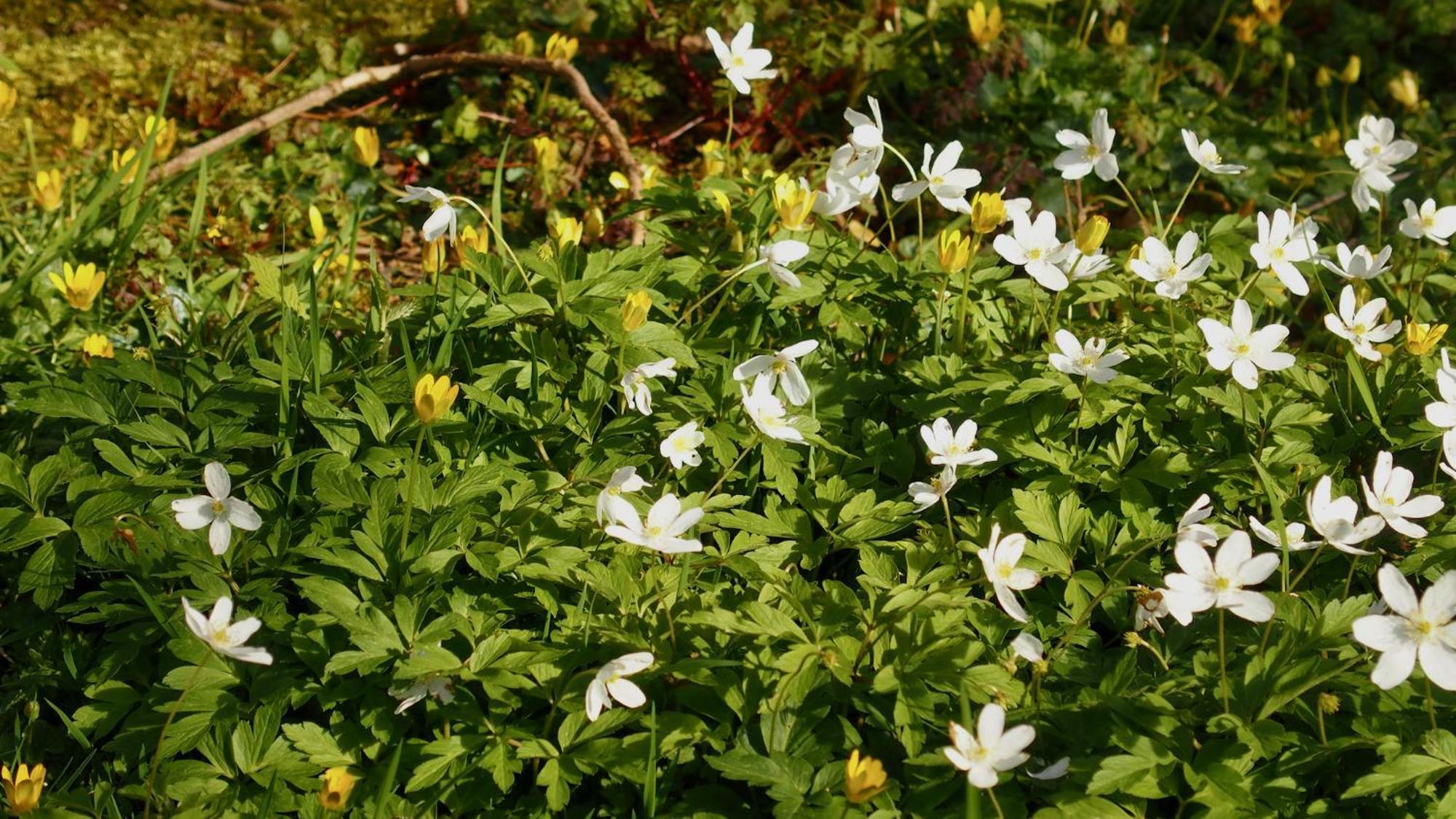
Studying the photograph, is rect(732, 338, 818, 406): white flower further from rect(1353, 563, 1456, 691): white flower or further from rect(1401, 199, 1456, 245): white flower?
rect(1401, 199, 1456, 245): white flower

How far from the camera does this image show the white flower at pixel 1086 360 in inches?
76.3

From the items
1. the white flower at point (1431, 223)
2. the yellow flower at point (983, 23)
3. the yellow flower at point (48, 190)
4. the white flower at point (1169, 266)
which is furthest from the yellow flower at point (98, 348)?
the white flower at point (1431, 223)

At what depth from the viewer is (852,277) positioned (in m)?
2.30

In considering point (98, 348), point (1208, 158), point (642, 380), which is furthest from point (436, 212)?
point (1208, 158)

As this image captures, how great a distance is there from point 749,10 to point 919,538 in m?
1.93

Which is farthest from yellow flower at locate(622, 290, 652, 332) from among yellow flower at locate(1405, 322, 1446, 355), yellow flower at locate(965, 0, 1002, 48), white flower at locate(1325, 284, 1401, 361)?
yellow flower at locate(965, 0, 1002, 48)

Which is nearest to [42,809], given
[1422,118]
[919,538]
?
[919,538]

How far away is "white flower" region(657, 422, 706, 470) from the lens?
188 cm

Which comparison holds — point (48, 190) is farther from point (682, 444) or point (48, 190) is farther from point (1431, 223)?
point (1431, 223)

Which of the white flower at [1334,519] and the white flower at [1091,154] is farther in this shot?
the white flower at [1091,154]

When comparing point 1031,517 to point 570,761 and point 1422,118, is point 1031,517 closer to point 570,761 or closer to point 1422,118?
point 570,761

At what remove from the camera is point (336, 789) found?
153 cm

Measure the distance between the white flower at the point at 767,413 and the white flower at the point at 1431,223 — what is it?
1.27m

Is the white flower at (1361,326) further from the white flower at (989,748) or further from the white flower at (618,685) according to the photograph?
the white flower at (618,685)
